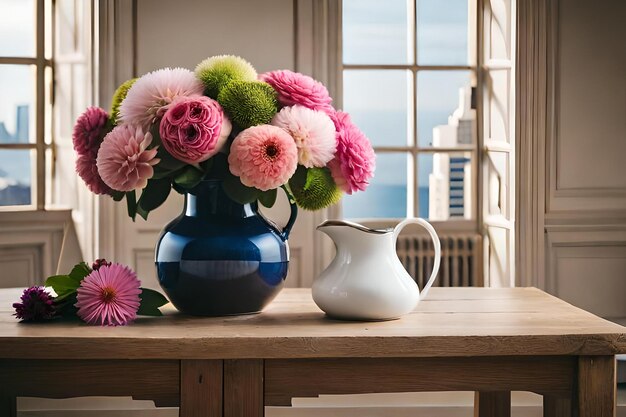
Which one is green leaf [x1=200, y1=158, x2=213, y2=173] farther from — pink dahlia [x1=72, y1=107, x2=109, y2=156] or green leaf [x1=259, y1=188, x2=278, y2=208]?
pink dahlia [x1=72, y1=107, x2=109, y2=156]

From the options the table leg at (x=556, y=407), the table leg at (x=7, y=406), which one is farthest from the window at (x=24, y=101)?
the table leg at (x=556, y=407)

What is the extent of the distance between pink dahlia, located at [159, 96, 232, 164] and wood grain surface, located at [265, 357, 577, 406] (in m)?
0.41

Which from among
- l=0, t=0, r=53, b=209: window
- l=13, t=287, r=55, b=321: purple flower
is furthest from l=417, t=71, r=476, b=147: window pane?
l=13, t=287, r=55, b=321: purple flower

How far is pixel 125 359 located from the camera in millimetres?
1425

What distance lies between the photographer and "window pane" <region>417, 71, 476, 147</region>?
365cm

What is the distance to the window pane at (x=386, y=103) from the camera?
366cm

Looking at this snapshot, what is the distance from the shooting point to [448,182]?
3664 mm

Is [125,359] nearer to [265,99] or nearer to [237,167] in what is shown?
[237,167]

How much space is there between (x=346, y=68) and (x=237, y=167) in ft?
7.35

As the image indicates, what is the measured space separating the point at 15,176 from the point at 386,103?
5.43ft

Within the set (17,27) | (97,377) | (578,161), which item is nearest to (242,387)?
(97,377)

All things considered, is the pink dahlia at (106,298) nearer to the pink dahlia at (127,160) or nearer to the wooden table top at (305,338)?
the wooden table top at (305,338)

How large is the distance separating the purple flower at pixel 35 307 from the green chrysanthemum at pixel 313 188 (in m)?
0.53

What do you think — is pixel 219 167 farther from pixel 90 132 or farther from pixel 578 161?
pixel 578 161
